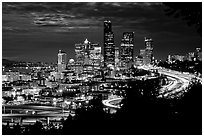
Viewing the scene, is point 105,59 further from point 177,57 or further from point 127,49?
point 177,57

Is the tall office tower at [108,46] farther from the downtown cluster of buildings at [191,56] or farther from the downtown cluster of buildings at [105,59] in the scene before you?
the downtown cluster of buildings at [191,56]

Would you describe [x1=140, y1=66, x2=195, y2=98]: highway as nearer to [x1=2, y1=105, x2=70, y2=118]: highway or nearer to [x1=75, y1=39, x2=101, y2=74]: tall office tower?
[x1=75, y1=39, x2=101, y2=74]: tall office tower

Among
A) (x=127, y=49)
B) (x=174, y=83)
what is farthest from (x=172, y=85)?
(x=127, y=49)

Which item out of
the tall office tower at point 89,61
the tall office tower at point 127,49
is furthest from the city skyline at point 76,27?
the tall office tower at point 89,61

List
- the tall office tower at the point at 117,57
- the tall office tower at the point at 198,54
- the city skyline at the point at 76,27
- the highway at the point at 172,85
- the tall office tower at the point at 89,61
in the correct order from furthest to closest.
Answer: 1. the tall office tower at the point at 89,61
2. the tall office tower at the point at 117,57
3. the highway at the point at 172,85
4. the city skyline at the point at 76,27
5. the tall office tower at the point at 198,54

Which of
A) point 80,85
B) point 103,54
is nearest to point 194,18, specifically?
point 103,54

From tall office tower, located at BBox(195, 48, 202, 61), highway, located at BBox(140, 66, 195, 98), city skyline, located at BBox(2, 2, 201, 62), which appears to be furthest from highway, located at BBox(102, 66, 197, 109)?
tall office tower, located at BBox(195, 48, 202, 61)
